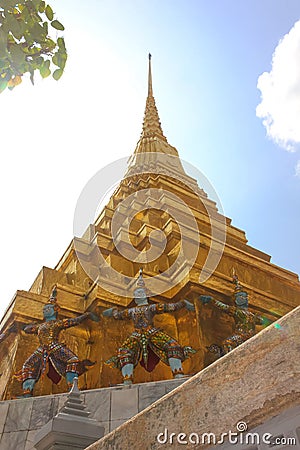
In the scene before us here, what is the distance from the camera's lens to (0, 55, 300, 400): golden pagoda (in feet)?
30.3

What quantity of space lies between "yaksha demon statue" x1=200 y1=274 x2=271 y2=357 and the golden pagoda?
1.27 feet

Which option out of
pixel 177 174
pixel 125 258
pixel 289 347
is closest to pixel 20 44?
pixel 289 347

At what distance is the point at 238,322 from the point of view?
8.60 meters

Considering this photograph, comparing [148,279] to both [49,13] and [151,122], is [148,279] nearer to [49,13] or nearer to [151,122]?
[49,13]

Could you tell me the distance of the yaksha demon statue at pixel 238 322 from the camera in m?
8.14

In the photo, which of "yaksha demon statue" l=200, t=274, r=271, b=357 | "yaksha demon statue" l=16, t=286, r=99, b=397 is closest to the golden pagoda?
"yaksha demon statue" l=200, t=274, r=271, b=357

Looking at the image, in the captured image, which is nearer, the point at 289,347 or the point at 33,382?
the point at 289,347

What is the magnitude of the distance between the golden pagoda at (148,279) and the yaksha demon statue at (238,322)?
39 centimetres

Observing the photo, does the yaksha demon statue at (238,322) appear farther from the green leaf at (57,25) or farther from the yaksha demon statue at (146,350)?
the green leaf at (57,25)

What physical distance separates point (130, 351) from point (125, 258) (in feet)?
16.3

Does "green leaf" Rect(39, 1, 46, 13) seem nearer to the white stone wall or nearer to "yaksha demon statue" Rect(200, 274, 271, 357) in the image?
the white stone wall

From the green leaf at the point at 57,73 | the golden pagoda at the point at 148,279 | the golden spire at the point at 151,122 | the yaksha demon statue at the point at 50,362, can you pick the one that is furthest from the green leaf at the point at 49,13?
the golden spire at the point at 151,122

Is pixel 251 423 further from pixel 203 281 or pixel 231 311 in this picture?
pixel 203 281

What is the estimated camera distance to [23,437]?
6137mm
